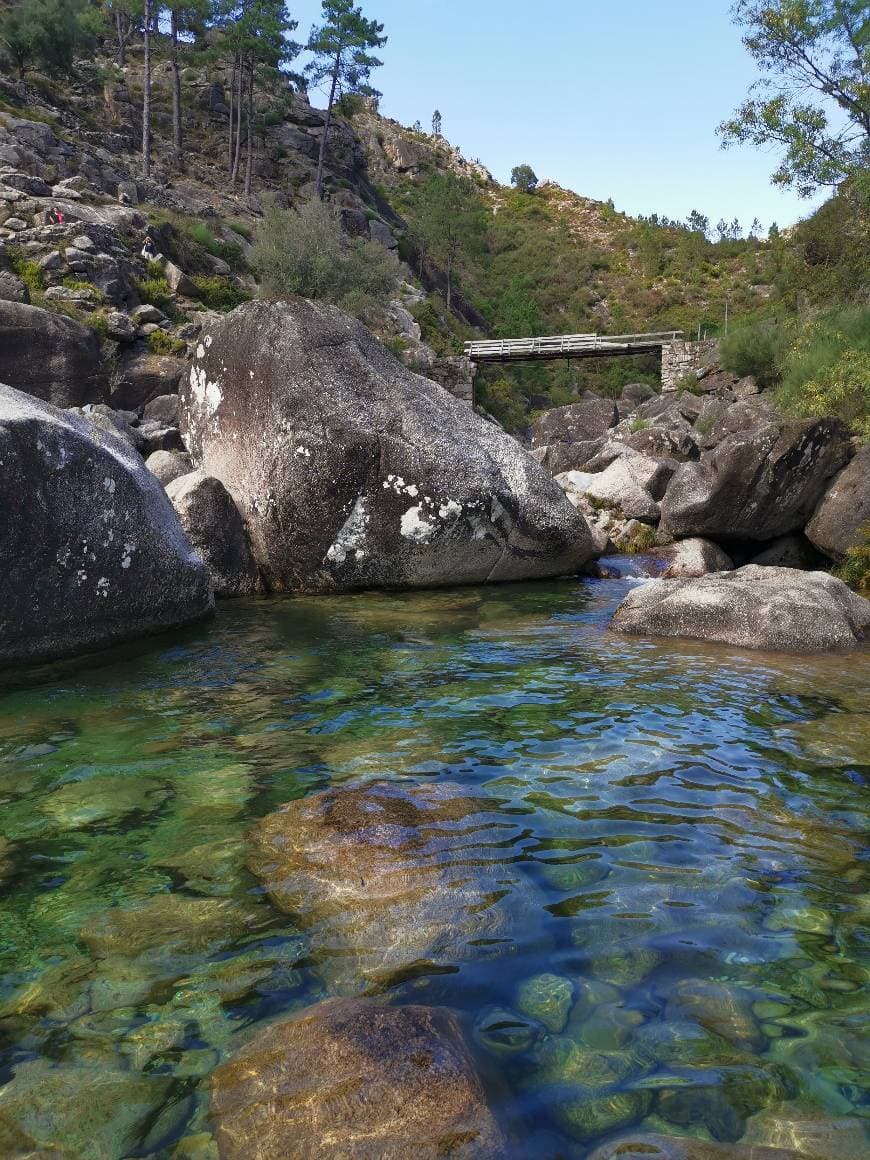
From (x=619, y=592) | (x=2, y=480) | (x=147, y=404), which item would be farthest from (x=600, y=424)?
(x=2, y=480)

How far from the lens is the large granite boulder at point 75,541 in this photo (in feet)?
24.2

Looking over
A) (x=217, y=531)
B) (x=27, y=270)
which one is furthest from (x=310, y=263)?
(x=217, y=531)

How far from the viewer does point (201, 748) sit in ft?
17.6

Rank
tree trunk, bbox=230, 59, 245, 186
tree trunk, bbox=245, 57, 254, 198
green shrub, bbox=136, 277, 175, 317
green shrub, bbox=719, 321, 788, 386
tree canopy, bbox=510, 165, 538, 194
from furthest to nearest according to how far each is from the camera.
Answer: tree canopy, bbox=510, 165, 538, 194
tree trunk, bbox=230, 59, 245, 186
tree trunk, bbox=245, 57, 254, 198
green shrub, bbox=719, 321, 788, 386
green shrub, bbox=136, 277, 175, 317

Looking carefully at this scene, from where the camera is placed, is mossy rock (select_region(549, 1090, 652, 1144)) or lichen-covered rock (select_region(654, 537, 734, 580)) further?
lichen-covered rock (select_region(654, 537, 734, 580))

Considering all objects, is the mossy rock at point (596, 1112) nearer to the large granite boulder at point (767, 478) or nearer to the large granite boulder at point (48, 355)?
the large granite boulder at point (767, 478)

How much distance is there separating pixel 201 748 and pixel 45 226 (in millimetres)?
29254

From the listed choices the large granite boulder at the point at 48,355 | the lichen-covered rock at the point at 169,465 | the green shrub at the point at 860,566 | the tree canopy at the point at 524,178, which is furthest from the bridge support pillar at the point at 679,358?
the tree canopy at the point at 524,178

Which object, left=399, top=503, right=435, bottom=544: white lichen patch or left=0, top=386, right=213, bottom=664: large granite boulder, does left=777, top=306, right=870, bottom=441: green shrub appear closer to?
left=399, top=503, right=435, bottom=544: white lichen patch

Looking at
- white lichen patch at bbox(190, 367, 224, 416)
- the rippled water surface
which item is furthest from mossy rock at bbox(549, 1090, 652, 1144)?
white lichen patch at bbox(190, 367, 224, 416)

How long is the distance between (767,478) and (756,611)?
228 inches

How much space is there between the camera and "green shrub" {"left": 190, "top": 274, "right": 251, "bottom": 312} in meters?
31.9

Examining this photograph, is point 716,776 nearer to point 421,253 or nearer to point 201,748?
point 201,748

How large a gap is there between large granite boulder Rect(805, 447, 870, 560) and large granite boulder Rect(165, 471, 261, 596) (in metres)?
9.00
